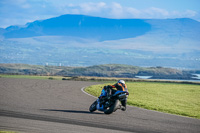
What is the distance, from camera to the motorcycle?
17250mm

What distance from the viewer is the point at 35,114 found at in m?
16.4

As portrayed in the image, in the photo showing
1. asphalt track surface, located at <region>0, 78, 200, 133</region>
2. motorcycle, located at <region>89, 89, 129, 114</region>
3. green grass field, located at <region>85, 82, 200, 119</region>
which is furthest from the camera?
green grass field, located at <region>85, 82, 200, 119</region>

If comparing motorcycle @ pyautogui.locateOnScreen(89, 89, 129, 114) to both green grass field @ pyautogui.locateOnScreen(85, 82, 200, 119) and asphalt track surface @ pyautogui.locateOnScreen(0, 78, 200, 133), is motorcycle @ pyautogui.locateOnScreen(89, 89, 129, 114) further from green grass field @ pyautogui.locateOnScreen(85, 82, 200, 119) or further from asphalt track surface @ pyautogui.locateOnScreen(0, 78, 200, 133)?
green grass field @ pyautogui.locateOnScreen(85, 82, 200, 119)

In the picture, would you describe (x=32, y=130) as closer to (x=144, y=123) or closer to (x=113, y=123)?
(x=113, y=123)

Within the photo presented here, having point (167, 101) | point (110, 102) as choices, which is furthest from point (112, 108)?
point (167, 101)

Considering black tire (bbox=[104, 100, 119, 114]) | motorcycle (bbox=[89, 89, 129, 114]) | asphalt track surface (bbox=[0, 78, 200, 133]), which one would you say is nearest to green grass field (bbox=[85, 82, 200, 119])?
asphalt track surface (bbox=[0, 78, 200, 133])

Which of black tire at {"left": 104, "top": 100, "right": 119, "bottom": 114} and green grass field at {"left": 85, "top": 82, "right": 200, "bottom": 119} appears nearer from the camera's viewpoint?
black tire at {"left": 104, "top": 100, "right": 119, "bottom": 114}

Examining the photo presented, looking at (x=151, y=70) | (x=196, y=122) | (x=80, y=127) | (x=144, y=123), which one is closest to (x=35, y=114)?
(x=80, y=127)

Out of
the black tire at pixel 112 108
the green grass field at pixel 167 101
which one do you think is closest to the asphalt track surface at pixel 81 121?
the black tire at pixel 112 108

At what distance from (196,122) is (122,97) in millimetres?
3431

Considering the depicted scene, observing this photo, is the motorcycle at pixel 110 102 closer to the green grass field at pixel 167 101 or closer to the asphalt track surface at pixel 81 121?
the asphalt track surface at pixel 81 121

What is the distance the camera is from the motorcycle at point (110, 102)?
17250 mm

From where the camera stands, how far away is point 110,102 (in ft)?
57.8

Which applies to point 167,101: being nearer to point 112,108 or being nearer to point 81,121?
point 112,108
